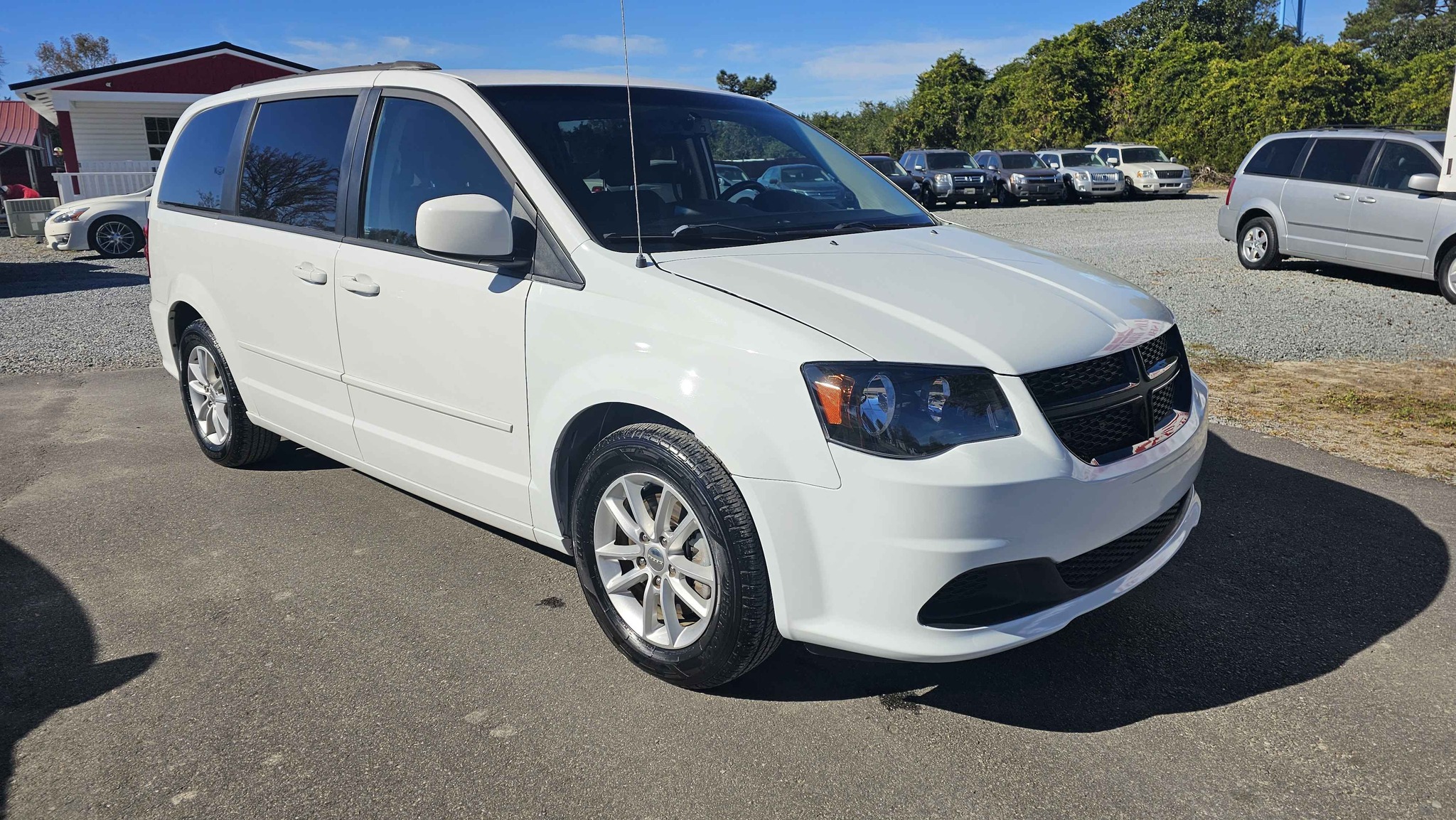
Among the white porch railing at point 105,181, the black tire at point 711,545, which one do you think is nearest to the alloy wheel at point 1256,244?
the black tire at point 711,545

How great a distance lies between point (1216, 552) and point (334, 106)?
400cm

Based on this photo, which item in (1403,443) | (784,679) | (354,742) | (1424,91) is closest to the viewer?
(354,742)

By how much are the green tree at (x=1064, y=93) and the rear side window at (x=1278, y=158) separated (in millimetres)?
29102

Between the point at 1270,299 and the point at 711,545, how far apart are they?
9.79 m

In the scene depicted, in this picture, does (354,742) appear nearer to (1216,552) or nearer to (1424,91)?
(1216,552)

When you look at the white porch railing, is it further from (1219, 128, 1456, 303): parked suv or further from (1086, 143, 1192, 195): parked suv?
(1086, 143, 1192, 195): parked suv

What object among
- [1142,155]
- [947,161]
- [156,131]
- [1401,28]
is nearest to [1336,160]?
[947,161]

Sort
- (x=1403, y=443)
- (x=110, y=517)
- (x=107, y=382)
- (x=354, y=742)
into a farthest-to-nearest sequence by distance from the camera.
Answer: (x=107, y=382) < (x=1403, y=443) < (x=110, y=517) < (x=354, y=742)

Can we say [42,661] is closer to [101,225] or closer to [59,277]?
[59,277]

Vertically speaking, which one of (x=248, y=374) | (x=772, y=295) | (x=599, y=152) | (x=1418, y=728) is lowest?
(x=1418, y=728)

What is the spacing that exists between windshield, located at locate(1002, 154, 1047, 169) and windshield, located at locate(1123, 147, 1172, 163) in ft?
7.87

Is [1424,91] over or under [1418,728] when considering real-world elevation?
over

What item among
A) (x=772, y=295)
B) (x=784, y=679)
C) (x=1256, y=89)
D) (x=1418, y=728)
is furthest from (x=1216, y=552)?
(x=1256, y=89)

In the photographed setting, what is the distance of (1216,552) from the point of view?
4.11 metres
